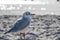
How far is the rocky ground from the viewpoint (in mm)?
1362

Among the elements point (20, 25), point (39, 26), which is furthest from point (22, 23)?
point (39, 26)

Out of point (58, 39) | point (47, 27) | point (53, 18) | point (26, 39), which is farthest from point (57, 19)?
point (26, 39)

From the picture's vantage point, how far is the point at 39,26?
4.78ft

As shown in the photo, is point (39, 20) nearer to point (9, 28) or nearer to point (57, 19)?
point (57, 19)

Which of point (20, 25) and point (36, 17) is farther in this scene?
point (36, 17)

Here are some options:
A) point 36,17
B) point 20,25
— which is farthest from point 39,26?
point 20,25

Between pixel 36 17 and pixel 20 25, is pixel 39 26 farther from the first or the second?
pixel 20 25

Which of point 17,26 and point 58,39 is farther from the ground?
point 17,26

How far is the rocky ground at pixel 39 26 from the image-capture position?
136cm

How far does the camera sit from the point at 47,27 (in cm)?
146

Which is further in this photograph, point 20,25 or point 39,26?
point 39,26

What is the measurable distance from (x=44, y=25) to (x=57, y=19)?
16cm

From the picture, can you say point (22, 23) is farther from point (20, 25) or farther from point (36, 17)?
point (36, 17)

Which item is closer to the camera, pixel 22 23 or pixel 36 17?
pixel 22 23
